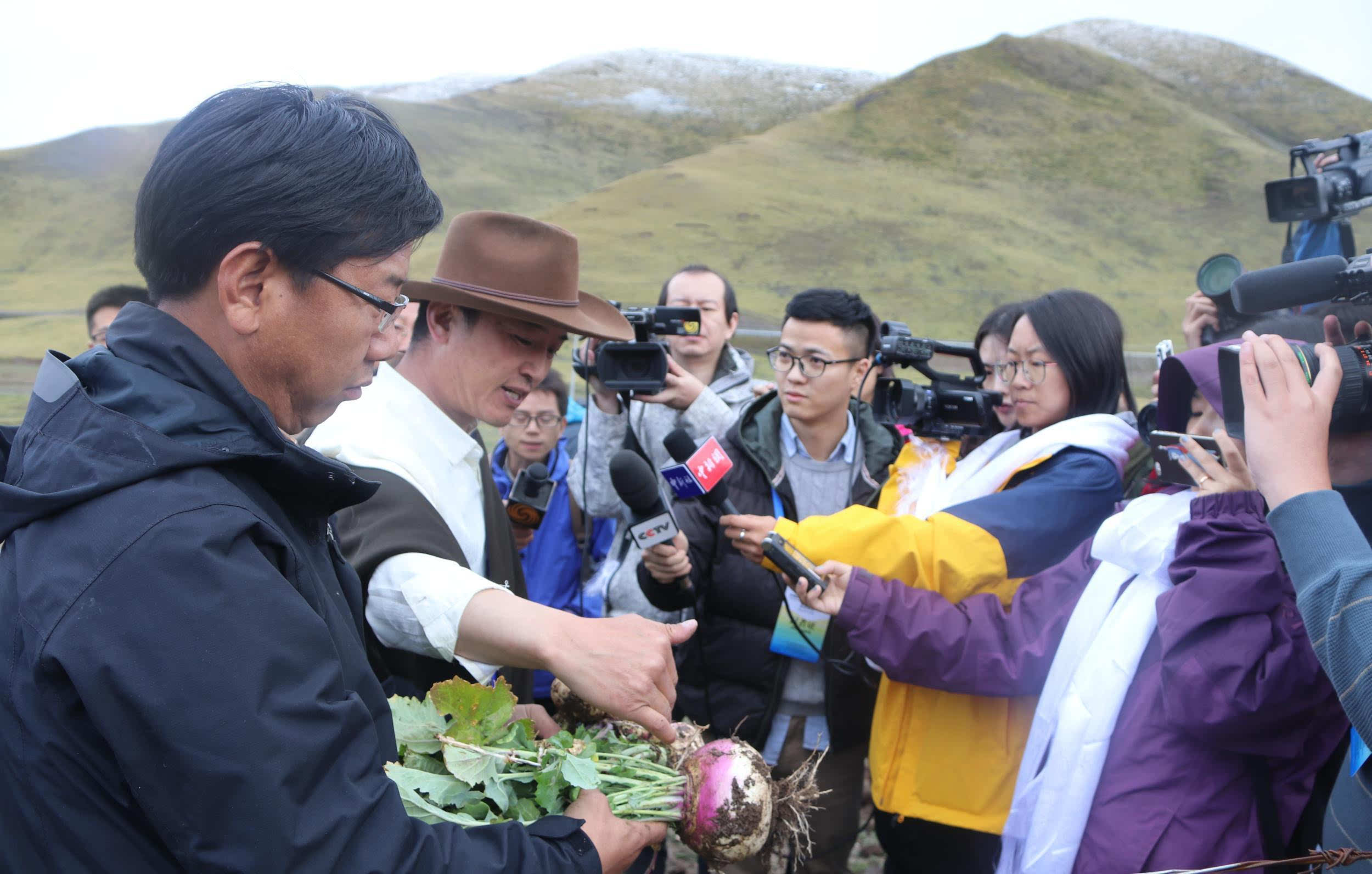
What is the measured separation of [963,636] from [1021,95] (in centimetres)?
6895

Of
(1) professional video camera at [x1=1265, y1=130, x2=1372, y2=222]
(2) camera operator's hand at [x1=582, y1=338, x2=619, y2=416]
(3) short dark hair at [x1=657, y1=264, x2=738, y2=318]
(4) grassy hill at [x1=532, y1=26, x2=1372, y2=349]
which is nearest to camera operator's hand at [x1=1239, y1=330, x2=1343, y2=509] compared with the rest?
(1) professional video camera at [x1=1265, y1=130, x2=1372, y2=222]

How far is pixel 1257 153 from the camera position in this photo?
5125 cm

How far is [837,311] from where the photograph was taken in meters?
3.83

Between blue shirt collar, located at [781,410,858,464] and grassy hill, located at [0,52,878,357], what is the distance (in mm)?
2420

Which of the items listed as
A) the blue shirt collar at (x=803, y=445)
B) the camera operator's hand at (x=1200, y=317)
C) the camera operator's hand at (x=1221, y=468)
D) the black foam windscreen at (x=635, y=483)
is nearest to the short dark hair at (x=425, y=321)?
the black foam windscreen at (x=635, y=483)

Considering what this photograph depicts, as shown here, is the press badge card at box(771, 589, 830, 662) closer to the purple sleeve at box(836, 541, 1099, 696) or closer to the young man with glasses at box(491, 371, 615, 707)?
the purple sleeve at box(836, 541, 1099, 696)

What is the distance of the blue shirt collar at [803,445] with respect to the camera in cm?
376

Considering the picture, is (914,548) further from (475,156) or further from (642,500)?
(475,156)

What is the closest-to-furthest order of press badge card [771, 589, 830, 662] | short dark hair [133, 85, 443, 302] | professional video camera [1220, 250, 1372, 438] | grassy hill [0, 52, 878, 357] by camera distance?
short dark hair [133, 85, 443, 302] < professional video camera [1220, 250, 1372, 438] < press badge card [771, 589, 830, 662] < grassy hill [0, 52, 878, 357]

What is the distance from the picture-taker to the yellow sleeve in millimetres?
2734

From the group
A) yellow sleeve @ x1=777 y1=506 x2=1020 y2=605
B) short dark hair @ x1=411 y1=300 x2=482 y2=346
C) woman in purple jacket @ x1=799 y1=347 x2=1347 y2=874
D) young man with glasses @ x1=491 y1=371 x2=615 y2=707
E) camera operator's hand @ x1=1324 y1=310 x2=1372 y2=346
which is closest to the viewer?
woman in purple jacket @ x1=799 y1=347 x2=1347 y2=874

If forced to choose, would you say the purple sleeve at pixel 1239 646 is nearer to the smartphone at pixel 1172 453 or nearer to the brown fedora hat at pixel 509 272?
the smartphone at pixel 1172 453

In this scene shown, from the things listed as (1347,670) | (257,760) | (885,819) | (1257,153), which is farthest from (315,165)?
(1257,153)

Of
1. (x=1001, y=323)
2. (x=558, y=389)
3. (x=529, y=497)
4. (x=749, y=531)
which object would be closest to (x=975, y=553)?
(x=749, y=531)
